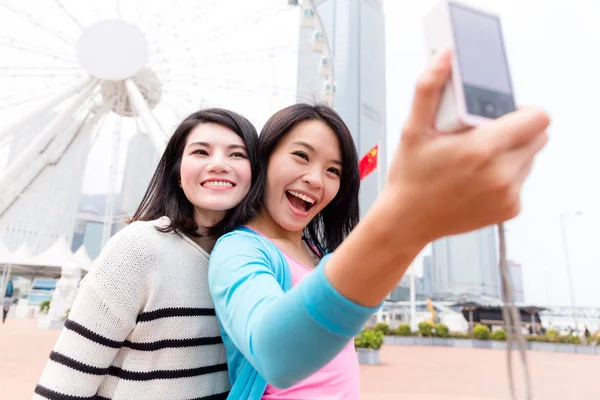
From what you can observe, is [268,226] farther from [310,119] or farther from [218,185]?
[310,119]

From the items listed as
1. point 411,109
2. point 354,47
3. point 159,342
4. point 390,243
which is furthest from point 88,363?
point 354,47

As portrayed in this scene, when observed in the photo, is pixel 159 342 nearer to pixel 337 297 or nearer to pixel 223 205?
pixel 223 205

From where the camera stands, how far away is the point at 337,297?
592mm

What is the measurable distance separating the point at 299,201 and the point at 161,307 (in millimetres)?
474

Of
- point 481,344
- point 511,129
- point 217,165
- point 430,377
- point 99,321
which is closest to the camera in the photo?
point 511,129

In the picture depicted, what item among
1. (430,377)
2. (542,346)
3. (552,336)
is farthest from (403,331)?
(430,377)

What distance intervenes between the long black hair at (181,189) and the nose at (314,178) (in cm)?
17

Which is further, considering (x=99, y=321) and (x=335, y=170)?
(x=335, y=170)

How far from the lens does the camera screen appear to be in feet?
1.62

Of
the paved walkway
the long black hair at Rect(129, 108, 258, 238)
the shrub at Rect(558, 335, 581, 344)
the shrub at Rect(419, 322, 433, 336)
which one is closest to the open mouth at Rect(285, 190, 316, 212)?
the long black hair at Rect(129, 108, 258, 238)

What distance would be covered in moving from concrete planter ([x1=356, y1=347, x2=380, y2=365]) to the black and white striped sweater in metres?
7.71

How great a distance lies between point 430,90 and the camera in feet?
1.61

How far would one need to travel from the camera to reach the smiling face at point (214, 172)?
4.32 feet

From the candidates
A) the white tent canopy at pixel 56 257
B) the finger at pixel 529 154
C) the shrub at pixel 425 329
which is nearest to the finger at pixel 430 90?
the finger at pixel 529 154
